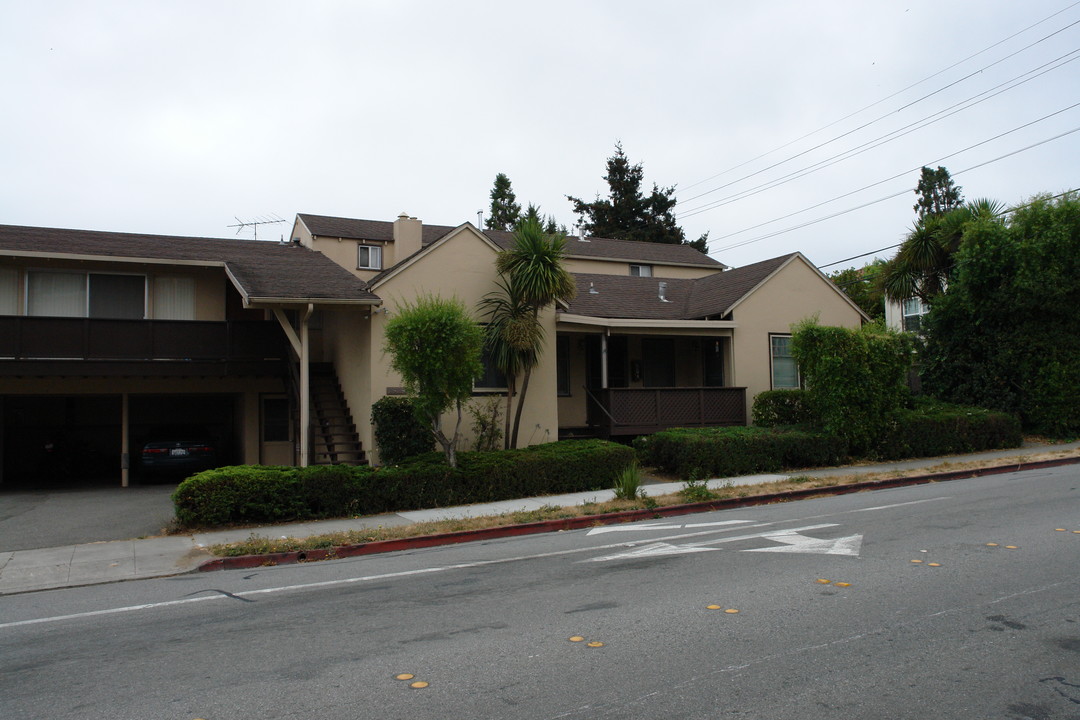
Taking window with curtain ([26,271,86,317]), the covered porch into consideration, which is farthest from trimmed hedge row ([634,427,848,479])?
window with curtain ([26,271,86,317])

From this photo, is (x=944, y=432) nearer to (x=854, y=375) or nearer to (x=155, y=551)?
(x=854, y=375)

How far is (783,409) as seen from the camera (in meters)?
20.0

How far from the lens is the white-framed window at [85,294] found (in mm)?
17516

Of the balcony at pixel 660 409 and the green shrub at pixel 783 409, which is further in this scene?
the green shrub at pixel 783 409

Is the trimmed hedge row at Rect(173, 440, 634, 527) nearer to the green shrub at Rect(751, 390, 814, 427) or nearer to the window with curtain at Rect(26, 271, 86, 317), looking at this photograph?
the green shrub at Rect(751, 390, 814, 427)

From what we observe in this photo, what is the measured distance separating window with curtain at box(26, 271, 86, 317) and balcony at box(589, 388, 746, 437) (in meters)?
12.2

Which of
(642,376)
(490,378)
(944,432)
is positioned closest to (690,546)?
(490,378)

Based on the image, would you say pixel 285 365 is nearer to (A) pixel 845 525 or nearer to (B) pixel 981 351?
(A) pixel 845 525

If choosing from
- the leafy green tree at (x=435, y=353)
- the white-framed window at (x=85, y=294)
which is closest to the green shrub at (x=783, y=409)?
the leafy green tree at (x=435, y=353)

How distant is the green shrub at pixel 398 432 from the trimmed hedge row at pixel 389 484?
0.96 m

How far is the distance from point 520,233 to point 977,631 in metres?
12.4

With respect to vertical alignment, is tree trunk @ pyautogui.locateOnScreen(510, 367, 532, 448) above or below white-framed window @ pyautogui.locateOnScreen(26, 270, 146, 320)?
below

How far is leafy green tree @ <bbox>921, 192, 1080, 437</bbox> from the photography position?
19859 mm

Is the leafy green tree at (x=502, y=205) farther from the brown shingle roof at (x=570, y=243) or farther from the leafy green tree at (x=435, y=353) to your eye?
the leafy green tree at (x=435, y=353)
